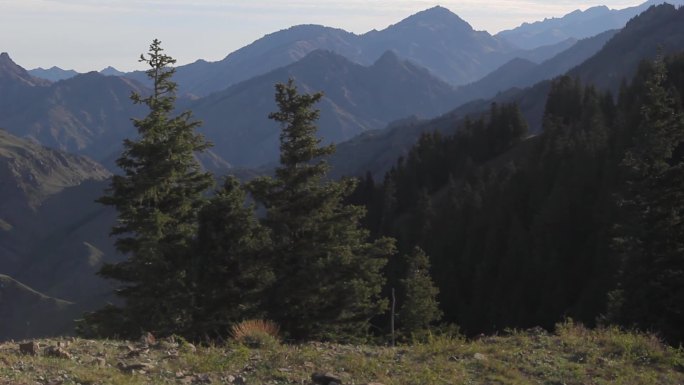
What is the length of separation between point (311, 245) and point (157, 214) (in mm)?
6052

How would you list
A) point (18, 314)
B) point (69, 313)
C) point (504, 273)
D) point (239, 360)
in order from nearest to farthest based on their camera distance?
1. point (239, 360)
2. point (504, 273)
3. point (69, 313)
4. point (18, 314)

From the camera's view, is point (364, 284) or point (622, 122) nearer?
point (364, 284)

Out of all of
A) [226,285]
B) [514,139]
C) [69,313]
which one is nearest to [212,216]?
[226,285]

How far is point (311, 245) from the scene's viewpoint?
23766mm

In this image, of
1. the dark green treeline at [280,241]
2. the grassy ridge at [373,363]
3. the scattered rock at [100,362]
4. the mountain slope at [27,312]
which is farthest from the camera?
the mountain slope at [27,312]

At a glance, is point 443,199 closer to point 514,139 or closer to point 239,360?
point 514,139

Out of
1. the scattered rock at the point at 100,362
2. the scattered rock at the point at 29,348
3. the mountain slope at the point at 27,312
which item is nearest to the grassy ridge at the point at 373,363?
the scattered rock at the point at 100,362

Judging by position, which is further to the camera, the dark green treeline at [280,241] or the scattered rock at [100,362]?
the dark green treeline at [280,241]

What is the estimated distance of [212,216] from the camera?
23266 mm

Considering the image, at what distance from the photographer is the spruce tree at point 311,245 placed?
75.6 ft

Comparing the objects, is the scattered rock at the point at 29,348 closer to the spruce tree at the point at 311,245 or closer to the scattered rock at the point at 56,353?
the scattered rock at the point at 56,353

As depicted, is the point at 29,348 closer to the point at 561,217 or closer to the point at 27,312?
the point at 561,217

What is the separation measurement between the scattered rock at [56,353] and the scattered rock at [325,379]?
4.49 meters

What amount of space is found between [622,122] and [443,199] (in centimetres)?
3366
